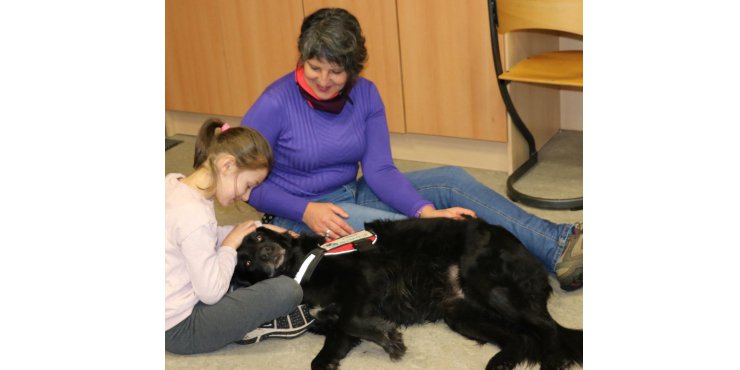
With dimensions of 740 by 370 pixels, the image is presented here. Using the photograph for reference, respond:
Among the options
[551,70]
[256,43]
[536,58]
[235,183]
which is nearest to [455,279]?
[235,183]

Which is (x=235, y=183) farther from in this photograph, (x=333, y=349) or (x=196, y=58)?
(x=196, y=58)

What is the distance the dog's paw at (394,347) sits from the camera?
86.1 inches

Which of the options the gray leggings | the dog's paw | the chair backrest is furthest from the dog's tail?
the chair backrest

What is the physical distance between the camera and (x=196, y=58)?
448 cm

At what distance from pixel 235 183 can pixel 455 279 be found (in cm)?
73

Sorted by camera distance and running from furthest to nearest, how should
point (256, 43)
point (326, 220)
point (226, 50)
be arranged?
1. point (226, 50)
2. point (256, 43)
3. point (326, 220)

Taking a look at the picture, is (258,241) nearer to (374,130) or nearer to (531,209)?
(374,130)

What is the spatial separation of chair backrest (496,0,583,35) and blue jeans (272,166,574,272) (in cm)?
71

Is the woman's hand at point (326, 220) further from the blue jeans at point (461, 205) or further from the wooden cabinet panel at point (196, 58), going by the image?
the wooden cabinet panel at point (196, 58)

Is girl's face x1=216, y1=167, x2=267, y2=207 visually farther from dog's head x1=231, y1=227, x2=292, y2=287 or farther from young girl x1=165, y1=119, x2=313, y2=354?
dog's head x1=231, y1=227, x2=292, y2=287

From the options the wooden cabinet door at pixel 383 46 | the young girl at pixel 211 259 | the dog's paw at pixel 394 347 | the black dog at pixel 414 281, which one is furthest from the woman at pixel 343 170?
the wooden cabinet door at pixel 383 46

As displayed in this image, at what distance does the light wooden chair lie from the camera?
2.89 m

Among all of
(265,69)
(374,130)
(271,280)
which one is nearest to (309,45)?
(374,130)

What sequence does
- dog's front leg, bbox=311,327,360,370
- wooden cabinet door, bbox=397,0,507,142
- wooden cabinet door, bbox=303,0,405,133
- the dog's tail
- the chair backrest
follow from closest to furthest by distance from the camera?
the dog's tail, dog's front leg, bbox=311,327,360,370, the chair backrest, wooden cabinet door, bbox=397,0,507,142, wooden cabinet door, bbox=303,0,405,133
